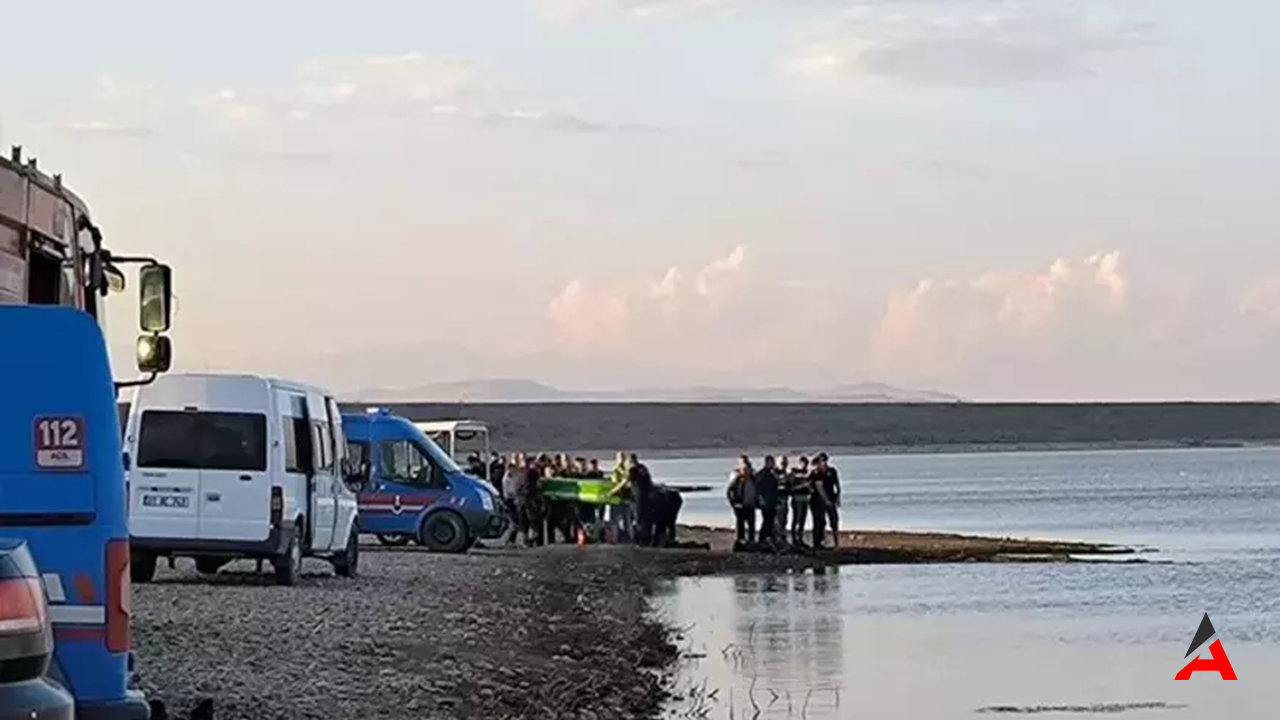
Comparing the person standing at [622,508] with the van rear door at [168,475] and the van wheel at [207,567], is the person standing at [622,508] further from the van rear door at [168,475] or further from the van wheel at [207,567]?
the van rear door at [168,475]

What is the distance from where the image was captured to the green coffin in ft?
135

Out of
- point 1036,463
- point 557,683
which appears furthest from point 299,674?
point 1036,463

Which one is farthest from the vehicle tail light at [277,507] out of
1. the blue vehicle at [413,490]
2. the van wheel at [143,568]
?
the blue vehicle at [413,490]

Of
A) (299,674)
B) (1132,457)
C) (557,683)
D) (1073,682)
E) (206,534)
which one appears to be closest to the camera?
(299,674)

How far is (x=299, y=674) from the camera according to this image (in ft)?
55.7

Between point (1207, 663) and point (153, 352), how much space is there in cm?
1366

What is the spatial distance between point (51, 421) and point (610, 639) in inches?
559

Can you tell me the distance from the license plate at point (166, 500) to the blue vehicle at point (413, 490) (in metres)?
10.4

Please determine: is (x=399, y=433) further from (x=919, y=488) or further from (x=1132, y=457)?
(x=1132, y=457)

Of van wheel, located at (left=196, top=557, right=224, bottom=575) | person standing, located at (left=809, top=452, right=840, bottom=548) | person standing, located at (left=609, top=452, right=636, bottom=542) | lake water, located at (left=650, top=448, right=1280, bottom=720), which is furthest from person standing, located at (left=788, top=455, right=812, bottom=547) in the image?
van wheel, located at (left=196, top=557, right=224, bottom=575)

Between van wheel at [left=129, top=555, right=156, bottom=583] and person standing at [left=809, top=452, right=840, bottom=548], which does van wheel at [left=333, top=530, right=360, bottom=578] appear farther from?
person standing at [left=809, top=452, right=840, bottom=548]

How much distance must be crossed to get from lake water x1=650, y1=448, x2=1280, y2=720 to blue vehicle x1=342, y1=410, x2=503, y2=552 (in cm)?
340

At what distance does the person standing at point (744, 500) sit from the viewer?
3969 cm

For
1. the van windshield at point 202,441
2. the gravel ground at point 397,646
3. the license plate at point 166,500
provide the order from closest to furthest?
the gravel ground at point 397,646
the van windshield at point 202,441
the license plate at point 166,500
